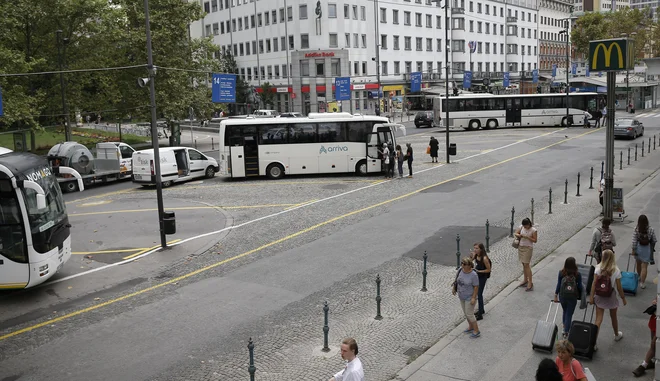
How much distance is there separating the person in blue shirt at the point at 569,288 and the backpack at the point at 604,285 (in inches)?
11.5

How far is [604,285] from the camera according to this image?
9.90 meters

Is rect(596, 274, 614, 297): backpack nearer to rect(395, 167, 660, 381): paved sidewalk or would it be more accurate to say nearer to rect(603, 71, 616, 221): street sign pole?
rect(395, 167, 660, 381): paved sidewalk

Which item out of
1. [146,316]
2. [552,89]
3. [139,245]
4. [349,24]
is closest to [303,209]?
[139,245]

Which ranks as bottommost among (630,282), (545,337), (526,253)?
(545,337)

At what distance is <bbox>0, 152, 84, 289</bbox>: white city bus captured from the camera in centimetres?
1365

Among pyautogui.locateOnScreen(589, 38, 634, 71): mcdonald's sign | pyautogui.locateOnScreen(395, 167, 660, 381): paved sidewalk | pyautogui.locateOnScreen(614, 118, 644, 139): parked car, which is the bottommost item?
pyautogui.locateOnScreen(395, 167, 660, 381): paved sidewalk

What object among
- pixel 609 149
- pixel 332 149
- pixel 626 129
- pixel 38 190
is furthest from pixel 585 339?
pixel 626 129

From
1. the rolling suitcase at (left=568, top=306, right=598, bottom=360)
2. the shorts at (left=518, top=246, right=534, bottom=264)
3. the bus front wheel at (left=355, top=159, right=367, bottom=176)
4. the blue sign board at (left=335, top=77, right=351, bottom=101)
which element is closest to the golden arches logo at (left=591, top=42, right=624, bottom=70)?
the shorts at (left=518, top=246, right=534, bottom=264)

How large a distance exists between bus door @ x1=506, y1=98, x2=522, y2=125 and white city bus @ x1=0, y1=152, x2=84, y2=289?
47751 mm

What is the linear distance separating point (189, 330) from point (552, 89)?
350 ft

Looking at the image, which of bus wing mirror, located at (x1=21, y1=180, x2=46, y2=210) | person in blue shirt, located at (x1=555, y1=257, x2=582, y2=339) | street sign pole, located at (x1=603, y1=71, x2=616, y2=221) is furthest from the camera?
street sign pole, located at (x1=603, y1=71, x2=616, y2=221)

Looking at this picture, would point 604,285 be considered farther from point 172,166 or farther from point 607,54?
point 172,166

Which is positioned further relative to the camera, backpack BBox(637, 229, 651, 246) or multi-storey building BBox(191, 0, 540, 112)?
multi-storey building BBox(191, 0, 540, 112)

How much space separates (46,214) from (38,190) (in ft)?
2.25
